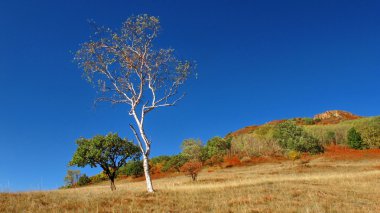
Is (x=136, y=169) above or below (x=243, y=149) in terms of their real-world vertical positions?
below

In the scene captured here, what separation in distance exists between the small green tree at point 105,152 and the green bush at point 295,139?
256 ft

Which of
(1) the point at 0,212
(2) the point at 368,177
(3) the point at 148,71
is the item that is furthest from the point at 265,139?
(1) the point at 0,212

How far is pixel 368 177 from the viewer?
40.5m

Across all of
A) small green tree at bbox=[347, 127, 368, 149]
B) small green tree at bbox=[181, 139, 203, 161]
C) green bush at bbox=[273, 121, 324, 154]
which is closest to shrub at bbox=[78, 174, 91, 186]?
small green tree at bbox=[181, 139, 203, 161]

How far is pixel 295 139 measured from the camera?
388 feet

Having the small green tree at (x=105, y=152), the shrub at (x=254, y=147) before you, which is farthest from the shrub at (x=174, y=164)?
the small green tree at (x=105, y=152)

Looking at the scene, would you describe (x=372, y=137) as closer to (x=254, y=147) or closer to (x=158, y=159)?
(x=254, y=147)

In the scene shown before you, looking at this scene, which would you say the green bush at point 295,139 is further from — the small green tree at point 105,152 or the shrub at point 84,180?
the small green tree at point 105,152

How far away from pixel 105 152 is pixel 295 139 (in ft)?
279

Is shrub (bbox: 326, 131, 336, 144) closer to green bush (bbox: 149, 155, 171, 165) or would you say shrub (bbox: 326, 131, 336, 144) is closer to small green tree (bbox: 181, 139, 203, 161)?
small green tree (bbox: 181, 139, 203, 161)

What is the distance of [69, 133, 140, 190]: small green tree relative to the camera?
153ft

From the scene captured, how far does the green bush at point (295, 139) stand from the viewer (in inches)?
4491

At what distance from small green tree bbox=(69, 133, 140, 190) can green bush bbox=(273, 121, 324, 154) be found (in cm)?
7817

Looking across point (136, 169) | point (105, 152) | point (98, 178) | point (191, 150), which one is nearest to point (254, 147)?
point (191, 150)
